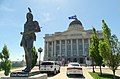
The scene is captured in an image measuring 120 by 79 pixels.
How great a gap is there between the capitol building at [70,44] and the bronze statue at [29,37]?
90531 millimetres

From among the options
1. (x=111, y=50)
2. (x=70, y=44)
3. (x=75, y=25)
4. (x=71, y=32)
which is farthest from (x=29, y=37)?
(x=75, y=25)

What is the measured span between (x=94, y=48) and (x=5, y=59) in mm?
13319

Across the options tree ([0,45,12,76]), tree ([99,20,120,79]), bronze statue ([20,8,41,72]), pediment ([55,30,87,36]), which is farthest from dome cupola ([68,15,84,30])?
bronze statue ([20,8,41,72])

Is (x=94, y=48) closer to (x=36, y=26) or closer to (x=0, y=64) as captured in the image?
(x=0, y=64)

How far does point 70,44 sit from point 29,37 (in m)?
96.7

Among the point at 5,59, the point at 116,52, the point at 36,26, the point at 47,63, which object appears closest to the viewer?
the point at 36,26

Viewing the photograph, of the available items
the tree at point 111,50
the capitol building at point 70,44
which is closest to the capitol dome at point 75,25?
the capitol building at point 70,44

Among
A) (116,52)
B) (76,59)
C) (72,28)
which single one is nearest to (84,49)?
(76,59)

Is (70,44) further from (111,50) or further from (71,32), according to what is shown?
(111,50)

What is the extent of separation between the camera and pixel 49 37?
113m

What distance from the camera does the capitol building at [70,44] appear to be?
10456cm

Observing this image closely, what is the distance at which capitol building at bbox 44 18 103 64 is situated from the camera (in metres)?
105

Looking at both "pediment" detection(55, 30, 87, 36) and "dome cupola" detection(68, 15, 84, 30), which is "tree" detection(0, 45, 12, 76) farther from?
"dome cupola" detection(68, 15, 84, 30)

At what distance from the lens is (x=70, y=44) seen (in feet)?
356
